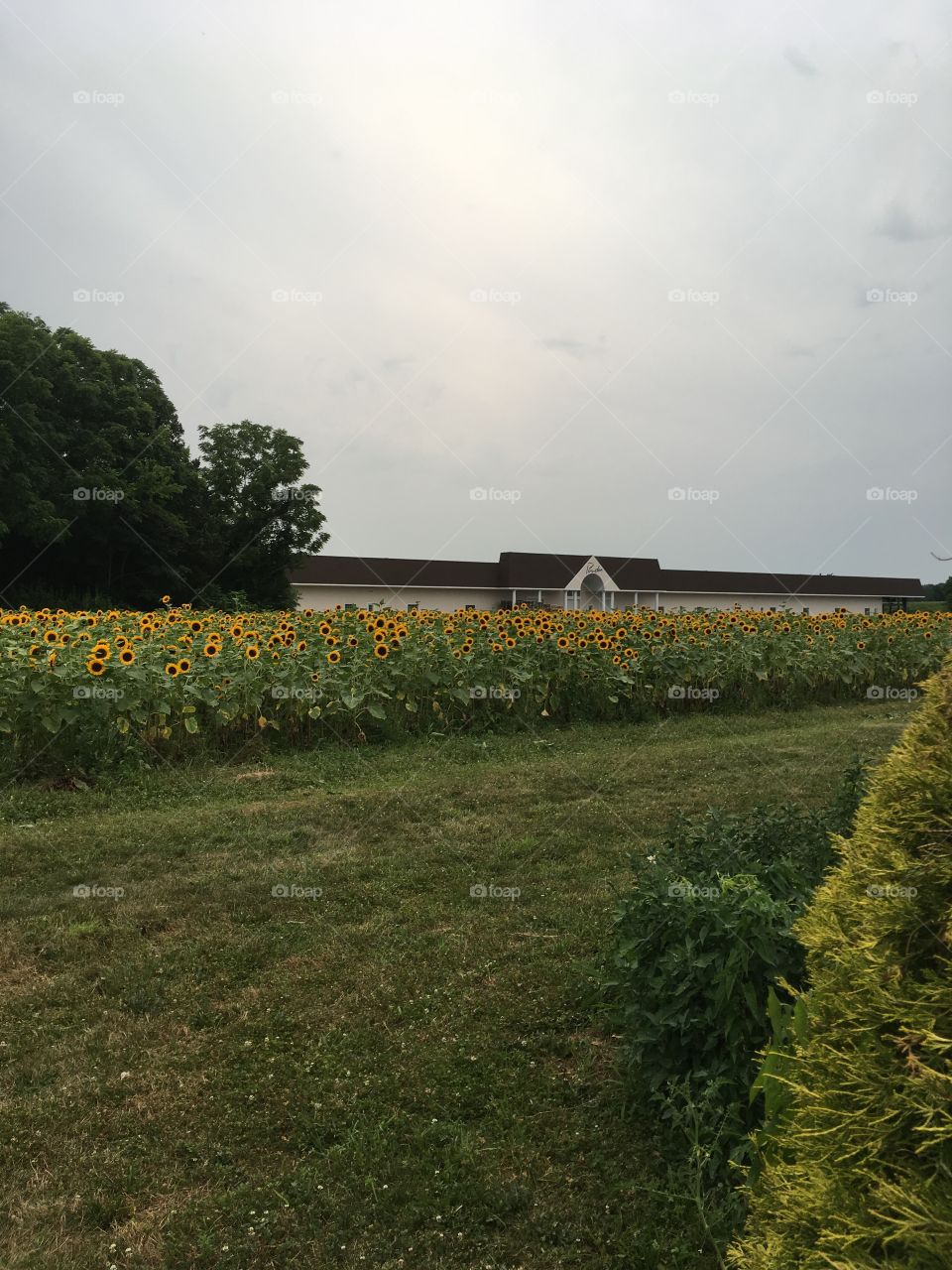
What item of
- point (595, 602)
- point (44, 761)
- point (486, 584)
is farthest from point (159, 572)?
point (44, 761)

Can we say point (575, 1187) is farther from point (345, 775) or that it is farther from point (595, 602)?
point (595, 602)

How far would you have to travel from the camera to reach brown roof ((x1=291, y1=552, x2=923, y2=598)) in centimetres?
4753

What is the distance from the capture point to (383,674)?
10.6m

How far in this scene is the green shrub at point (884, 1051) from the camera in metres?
1.35

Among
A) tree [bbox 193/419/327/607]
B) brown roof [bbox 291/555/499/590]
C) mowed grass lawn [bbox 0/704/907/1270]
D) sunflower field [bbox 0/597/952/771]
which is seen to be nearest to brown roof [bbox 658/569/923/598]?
brown roof [bbox 291/555/499/590]

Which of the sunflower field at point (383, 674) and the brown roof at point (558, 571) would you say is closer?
the sunflower field at point (383, 674)

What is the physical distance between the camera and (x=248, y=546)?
42.0 metres

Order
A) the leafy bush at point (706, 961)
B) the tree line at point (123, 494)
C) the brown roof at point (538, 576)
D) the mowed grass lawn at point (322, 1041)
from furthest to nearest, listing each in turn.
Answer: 1. the brown roof at point (538, 576)
2. the tree line at point (123, 494)
3. the leafy bush at point (706, 961)
4. the mowed grass lawn at point (322, 1041)

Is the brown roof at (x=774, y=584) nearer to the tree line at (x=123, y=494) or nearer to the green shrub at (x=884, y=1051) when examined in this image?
the tree line at (x=123, y=494)

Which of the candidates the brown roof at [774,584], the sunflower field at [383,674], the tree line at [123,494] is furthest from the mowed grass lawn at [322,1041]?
the brown roof at [774,584]

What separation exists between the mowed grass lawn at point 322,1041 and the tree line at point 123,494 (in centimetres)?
2440

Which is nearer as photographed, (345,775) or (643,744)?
(345,775)

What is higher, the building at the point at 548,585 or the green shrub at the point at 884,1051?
the building at the point at 548,585

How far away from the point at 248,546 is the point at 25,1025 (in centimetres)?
3910
